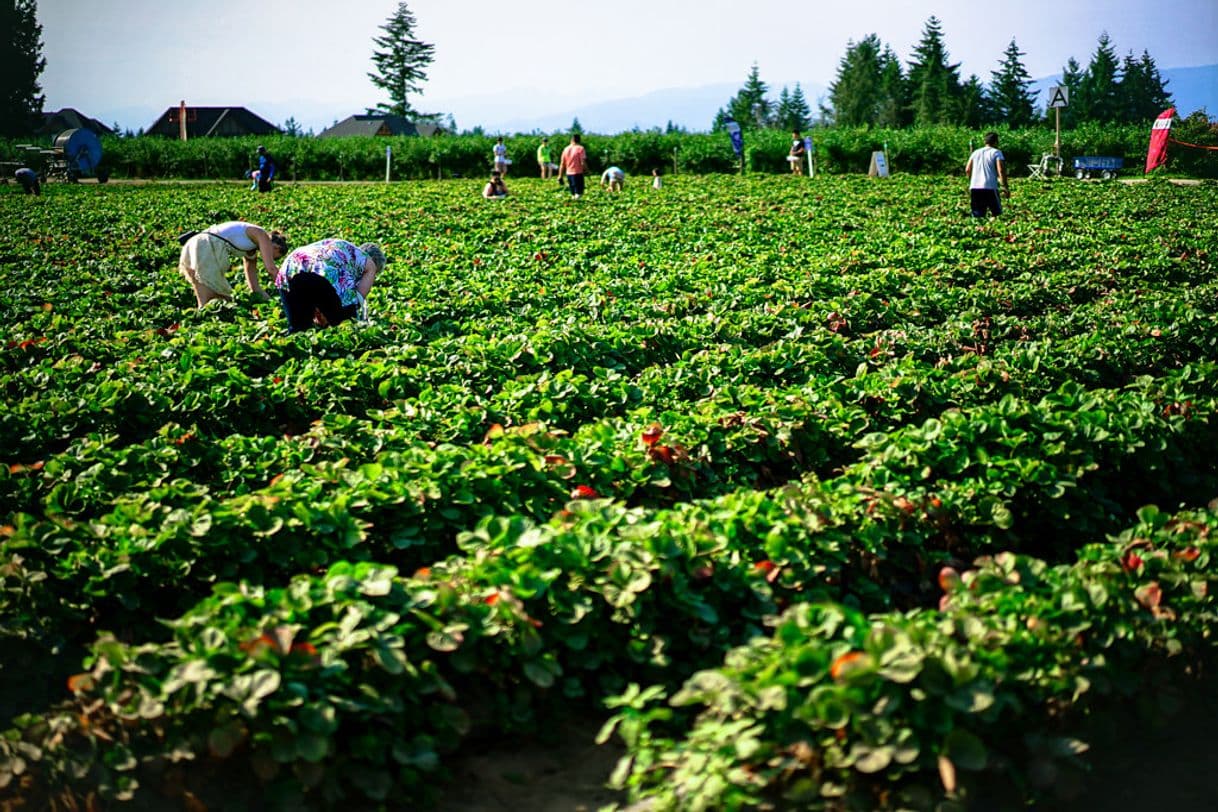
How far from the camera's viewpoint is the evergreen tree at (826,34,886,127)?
360ft

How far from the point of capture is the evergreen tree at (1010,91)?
307 ft

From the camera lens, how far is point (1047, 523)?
5.14 metres

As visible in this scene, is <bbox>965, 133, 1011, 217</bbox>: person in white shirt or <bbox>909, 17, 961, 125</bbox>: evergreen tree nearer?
<bbox>965, 133, 1011, 217</bbox>: person in white shirt

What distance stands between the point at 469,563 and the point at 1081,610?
2112 mm

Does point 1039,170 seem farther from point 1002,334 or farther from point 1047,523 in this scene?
point 1047,523

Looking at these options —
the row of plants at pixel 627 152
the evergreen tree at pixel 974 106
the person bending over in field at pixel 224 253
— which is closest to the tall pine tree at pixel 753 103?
the evergreen tree at pixel 974 106

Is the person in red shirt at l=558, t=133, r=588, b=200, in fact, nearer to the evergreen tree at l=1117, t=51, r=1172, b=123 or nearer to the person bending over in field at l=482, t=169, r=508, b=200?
the person bending over in field at l=482, t=169, r=508, b=200

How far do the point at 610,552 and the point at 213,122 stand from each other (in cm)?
9413

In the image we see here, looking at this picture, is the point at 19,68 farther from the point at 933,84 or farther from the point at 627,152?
the point at 933,84

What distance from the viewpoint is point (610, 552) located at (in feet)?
12.6

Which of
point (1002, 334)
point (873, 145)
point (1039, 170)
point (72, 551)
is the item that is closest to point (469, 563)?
point (72, 551)

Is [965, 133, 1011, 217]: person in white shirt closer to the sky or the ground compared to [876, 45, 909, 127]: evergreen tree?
closer to the ground

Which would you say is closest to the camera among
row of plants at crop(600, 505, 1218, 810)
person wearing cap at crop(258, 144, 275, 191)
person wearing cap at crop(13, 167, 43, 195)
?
row of plants at crop(600, 505, 1218, 810)

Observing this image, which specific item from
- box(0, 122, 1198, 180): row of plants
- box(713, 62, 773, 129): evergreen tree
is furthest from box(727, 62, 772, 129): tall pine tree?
box(0, 122, 1198, 180): row of plants
